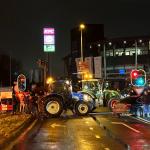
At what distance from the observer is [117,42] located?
399 ft

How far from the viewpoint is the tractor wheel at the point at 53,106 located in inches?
1325

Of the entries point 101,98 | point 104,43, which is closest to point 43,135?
point 101,98

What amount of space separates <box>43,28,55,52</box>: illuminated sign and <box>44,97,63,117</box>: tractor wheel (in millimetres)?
17205

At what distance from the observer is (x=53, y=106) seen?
111ft

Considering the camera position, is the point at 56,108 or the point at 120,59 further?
the point at 120,59

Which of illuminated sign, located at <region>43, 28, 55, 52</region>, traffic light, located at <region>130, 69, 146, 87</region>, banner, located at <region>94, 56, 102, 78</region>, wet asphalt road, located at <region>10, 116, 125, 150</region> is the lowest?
wet asphalt road, located at <region>10, 116, 125, 150</region>

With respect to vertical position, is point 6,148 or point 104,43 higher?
point 104,43

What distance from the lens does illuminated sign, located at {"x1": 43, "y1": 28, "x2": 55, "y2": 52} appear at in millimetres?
50619

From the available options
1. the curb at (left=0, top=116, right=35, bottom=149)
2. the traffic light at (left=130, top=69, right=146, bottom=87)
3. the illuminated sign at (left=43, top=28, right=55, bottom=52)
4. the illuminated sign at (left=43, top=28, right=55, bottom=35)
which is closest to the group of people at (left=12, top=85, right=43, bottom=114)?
the traffic light at (left=130, top=69, right=146, bottom=87)

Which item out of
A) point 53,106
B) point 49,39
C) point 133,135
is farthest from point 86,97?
point 133,135

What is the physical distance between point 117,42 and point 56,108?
292ft

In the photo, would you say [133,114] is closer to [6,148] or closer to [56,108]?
[56,108]

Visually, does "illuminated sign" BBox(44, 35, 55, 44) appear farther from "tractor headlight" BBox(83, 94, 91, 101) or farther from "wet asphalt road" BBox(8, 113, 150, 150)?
"wet asphalt road" BBox(8, 113, 150, 150)

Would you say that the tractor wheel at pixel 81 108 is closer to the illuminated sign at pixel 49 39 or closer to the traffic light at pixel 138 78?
the traffic light at pixel 138 78
